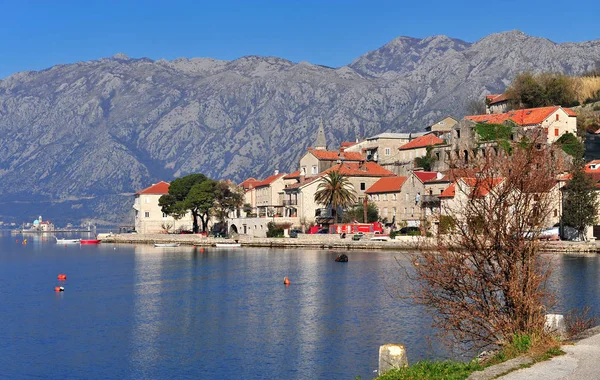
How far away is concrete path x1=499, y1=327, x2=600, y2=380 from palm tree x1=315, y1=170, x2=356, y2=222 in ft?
282

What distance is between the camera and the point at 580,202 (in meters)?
84.5

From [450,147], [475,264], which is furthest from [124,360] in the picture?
[450,147]

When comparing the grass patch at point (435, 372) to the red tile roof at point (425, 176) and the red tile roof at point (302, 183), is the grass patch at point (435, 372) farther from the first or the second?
the red tile roof at point (302, 183)

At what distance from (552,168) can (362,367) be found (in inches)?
470

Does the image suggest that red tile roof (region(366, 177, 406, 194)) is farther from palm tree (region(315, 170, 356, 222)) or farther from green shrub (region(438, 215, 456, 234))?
green shrub (region(438, 215, 456, 234))

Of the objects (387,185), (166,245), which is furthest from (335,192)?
(166,245)

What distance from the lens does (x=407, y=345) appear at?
111 ft

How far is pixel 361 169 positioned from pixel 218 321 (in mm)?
74406

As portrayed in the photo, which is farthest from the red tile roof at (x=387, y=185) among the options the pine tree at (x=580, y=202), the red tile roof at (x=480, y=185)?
the red tile roof at (x=480, y=185)

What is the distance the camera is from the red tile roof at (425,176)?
102 metres

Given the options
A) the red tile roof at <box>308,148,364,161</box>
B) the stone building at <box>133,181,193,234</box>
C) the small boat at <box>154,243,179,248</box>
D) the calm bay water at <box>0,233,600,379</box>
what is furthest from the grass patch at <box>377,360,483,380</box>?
the stone building at <box>133,181,193,234</box>

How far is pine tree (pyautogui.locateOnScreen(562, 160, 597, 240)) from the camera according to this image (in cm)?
8369

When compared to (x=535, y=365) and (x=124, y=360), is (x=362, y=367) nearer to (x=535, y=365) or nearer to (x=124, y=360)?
(x=124, y=360)

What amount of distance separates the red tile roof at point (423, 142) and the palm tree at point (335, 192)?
1253 cm
